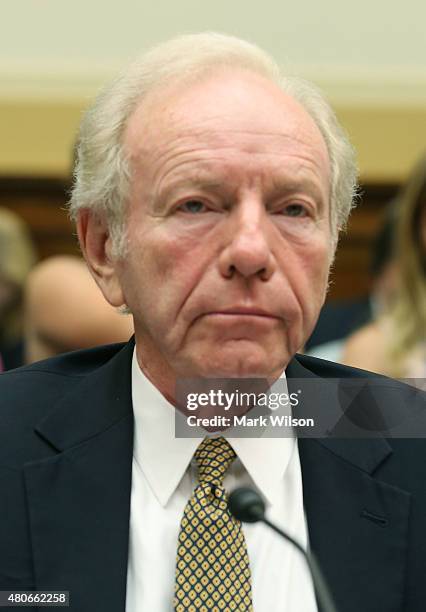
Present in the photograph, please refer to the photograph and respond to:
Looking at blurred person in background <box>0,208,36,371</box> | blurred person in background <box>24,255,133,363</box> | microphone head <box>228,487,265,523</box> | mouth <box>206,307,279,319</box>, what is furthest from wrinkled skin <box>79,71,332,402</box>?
blurred person in background <box>0,208,36,371</box>

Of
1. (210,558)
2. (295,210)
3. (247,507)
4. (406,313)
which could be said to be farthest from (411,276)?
(247,507)

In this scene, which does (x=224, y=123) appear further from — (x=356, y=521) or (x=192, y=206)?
(x=356, y=521)

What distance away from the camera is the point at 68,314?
3.43 meters

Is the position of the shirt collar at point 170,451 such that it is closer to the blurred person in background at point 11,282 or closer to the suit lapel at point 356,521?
the suit lapel at point 356,521

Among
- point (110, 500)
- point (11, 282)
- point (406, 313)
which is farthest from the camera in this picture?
point (11, 282)

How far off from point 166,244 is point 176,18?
5.00 meters

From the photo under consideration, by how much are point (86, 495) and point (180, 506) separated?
0.17m

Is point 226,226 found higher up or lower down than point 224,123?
lower down

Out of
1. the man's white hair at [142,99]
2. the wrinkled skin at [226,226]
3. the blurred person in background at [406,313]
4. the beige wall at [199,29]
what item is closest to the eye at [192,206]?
the wrinkled skin at [226,226]

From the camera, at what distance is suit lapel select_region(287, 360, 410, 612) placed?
214cm

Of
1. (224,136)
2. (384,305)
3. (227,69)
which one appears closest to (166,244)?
(224,136)

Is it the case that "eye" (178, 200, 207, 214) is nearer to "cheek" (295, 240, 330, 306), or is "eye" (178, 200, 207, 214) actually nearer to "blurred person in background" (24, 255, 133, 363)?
"cheek" (295, 240, 330, 306)

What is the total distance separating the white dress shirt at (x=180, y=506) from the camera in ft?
6.93

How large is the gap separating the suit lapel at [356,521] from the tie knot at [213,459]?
6.4 inches
